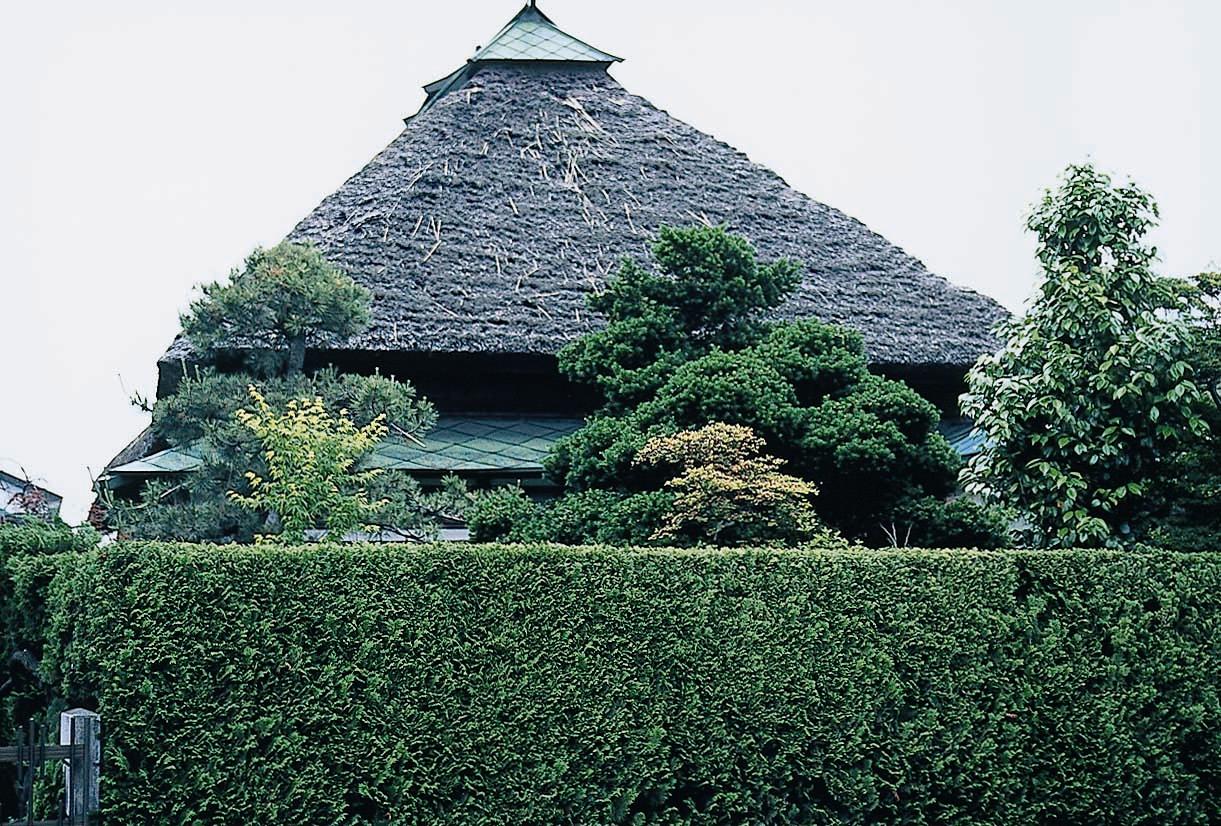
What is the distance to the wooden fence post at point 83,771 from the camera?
656 cm

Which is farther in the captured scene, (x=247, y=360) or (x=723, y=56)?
(x=723, y=56)

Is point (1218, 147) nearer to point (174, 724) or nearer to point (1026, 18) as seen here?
point (1026, 18)

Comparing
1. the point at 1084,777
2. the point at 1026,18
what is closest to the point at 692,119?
the point at 1026,18

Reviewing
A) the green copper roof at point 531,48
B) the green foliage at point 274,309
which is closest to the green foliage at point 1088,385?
the green foliage at point 274,309

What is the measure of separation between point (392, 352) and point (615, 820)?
708 centimetres

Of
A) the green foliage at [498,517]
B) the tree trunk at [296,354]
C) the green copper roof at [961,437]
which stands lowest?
the green foliage at [498,517]

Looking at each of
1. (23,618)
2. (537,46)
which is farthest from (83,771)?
(537,46)

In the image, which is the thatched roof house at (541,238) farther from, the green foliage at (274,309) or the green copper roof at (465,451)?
the green foliage at (274,309)

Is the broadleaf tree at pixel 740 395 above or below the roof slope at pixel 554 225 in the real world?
below

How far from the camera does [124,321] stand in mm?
17641

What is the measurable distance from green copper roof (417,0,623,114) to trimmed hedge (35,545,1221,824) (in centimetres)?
1352

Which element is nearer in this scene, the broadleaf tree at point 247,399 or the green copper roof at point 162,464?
the broadleaf tree at point 247,399

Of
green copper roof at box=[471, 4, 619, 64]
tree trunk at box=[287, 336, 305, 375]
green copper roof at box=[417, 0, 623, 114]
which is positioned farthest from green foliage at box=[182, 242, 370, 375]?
green copper roof at box=[471, 4, 619, 64]

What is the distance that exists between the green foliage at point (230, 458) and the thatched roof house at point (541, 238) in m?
1.67
